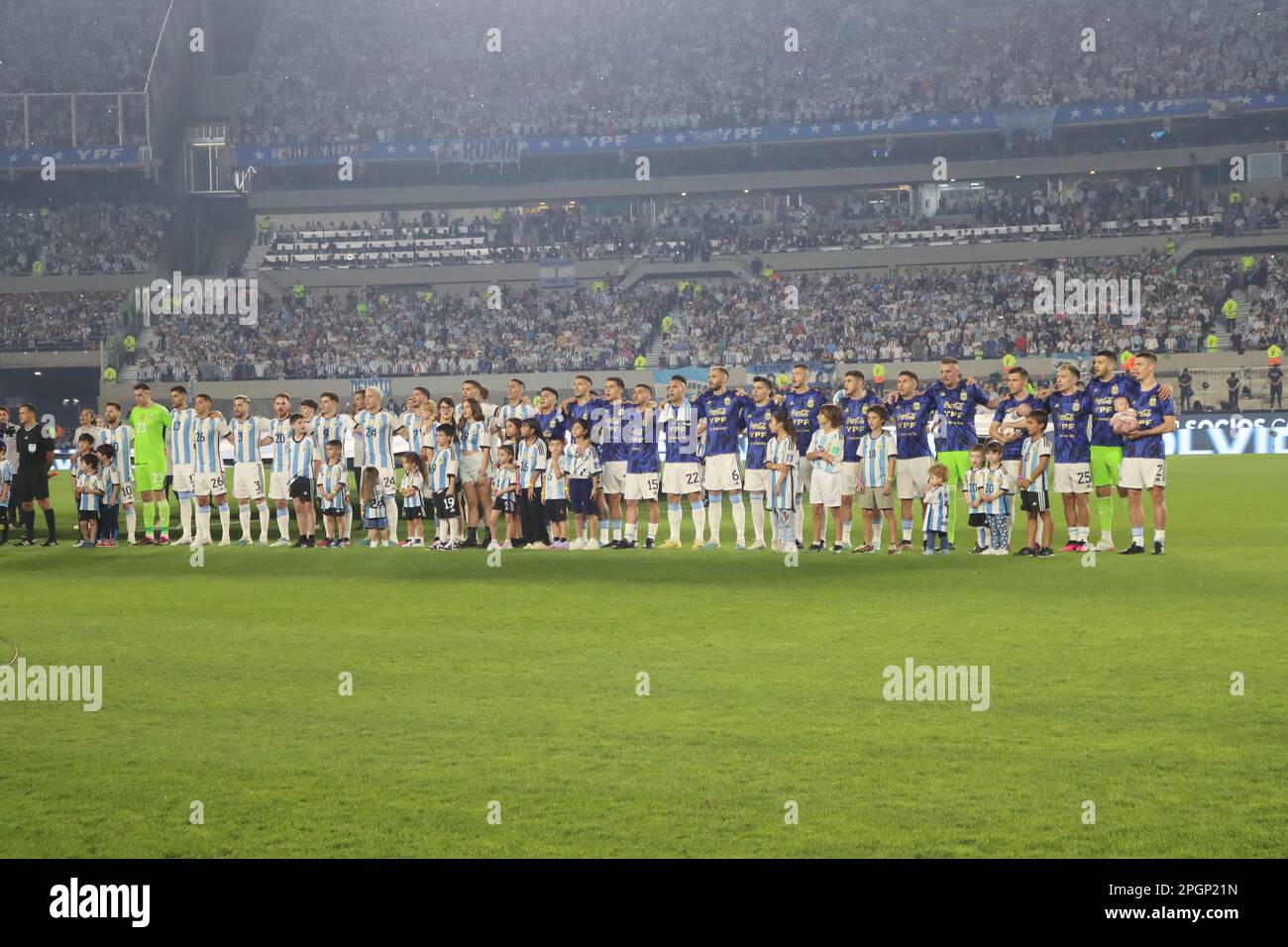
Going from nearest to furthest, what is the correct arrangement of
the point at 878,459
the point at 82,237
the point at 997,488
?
1. the point at 997,488
2. the point at 878,459
3. the point at 82,237

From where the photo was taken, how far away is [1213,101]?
53156mm

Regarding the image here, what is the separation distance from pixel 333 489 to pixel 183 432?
2.81m

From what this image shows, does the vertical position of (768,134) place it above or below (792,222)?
above

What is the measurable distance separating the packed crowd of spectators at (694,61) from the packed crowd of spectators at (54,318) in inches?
437

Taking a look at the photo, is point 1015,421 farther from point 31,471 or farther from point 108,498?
point 31,471

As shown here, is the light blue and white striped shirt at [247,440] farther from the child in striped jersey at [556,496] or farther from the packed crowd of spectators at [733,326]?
the packed crowd of spectators at [733,326]

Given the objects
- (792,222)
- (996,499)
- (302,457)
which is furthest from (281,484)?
(792,222)

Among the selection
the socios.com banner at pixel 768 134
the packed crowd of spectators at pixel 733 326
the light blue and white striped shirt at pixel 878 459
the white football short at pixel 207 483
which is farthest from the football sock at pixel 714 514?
the socios.com banner at pixel 768 134

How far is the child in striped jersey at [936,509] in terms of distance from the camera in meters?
16.4

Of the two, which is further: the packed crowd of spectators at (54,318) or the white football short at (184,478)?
the packed crowd of spectators at (54,318)

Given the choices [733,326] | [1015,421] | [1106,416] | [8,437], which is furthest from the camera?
[733,326]

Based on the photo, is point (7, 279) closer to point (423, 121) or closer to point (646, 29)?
point (423, 121)

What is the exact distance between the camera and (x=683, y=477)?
59.2 ft
